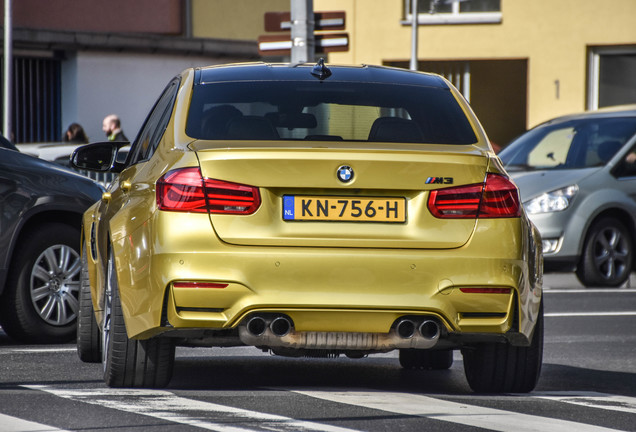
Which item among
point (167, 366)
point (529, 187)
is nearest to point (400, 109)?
point (167, 366)

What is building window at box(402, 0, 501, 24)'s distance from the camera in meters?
31.4

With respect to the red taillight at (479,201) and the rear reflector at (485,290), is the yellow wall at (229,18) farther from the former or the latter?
the rear reflector at (485,290)

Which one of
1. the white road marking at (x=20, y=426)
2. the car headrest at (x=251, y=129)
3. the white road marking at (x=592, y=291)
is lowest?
the white road marking at (x=592, y=291)

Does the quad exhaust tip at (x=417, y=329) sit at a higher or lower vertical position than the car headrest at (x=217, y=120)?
lower

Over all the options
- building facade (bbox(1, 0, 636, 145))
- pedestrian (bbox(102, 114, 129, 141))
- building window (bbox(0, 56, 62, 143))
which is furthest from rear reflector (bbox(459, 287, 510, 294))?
building facade (bbox(1, 0, 636, 145))

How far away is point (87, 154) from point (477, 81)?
2528 centimetres

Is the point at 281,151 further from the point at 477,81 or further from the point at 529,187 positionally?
the point at 477,81

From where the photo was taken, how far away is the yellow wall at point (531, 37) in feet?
100

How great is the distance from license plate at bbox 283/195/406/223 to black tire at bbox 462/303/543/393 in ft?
3.12

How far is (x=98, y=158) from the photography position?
7738mm

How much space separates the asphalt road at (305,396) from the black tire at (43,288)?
0.50 feet

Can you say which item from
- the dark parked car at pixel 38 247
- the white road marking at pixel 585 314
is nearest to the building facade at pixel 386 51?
the white road marking at pixel 585 314

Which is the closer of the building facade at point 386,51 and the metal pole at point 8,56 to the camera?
the metal pole at point 8,56

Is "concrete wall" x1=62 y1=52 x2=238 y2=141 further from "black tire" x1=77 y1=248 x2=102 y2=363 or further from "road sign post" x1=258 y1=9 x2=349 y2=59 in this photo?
"black tire" x1=77 y1=248 x2=102 y2=363
